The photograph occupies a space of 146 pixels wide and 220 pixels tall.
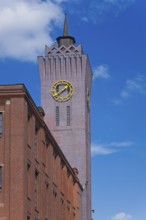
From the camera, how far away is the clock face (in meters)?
113

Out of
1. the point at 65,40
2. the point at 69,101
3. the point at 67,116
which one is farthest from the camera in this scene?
the point at 65,40

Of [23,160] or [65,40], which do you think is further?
[65,40]

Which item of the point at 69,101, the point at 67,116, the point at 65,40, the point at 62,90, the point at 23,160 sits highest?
the point at 65,40

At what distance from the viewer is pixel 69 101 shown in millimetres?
112688

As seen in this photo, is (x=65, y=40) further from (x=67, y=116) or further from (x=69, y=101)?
(x=67, y=116)

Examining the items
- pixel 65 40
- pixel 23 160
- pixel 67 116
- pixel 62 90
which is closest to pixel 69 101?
pixel 62 90

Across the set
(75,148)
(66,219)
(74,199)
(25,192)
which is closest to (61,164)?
(66,219)

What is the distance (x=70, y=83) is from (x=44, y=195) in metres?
60.1

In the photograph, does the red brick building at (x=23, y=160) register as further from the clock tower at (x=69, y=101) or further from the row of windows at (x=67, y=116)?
the row of windows at (x=67, y=116)

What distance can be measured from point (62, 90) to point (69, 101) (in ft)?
7.31

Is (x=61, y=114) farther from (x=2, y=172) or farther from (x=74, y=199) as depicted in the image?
(x=2, y=172)

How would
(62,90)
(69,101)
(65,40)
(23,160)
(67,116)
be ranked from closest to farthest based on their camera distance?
1. (23,160)
2. (67,116)
3. (69,101)
4. (62,90)
5. (65,40)

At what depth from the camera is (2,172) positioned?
45406 mm

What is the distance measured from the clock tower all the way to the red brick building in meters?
50.8
